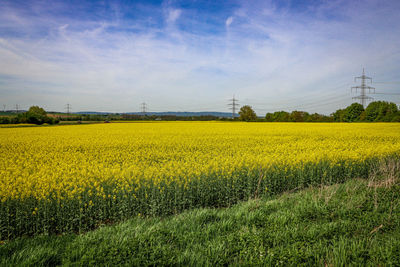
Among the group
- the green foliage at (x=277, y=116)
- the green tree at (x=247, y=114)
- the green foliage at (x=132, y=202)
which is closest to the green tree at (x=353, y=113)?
the green foliage at (x=277, y=116)

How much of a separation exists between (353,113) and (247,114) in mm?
38654

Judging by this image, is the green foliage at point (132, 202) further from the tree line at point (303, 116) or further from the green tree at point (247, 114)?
the green tree at point (247, 114)

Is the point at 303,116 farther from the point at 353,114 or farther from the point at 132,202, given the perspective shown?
the point at 132,202

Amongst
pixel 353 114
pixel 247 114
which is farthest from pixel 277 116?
pixel 353 114

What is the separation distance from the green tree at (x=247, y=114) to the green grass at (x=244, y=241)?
222ft

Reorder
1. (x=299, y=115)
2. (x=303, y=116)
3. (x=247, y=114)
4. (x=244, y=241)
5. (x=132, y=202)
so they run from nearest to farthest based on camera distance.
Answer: (x=244, y=241) → (x=132, y=202) → (x=247, y=114) → (x=303, y=116) → (x=299, y=115)

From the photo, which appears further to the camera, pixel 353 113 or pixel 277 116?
pixel 277 116

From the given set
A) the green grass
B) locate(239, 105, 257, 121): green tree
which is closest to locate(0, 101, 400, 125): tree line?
locate(239, 105, 257, 121): green tree

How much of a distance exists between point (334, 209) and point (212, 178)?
350 centimetres

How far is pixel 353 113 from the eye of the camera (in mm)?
76125

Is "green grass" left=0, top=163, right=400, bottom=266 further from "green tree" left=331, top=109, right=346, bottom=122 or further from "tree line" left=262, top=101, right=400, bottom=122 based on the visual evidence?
"green tree" left=331, top=109, right=346, bottom=122

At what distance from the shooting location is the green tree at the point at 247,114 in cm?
7209

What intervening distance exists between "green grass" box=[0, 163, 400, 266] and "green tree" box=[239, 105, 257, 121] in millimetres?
67706

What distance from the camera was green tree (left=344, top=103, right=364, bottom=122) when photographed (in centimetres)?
7550
